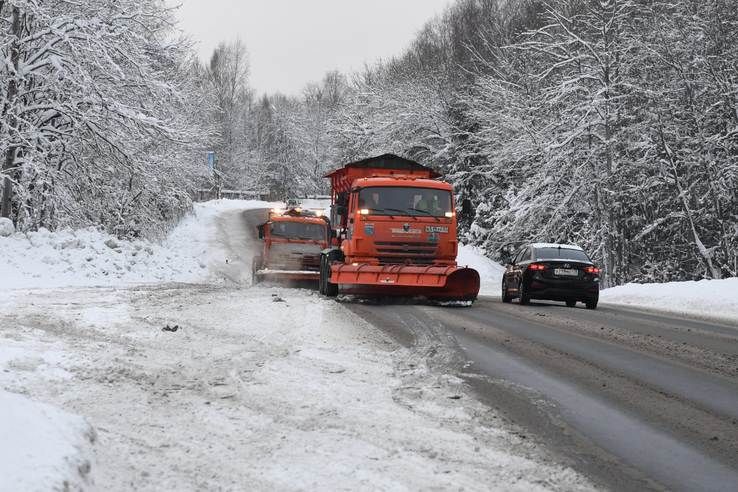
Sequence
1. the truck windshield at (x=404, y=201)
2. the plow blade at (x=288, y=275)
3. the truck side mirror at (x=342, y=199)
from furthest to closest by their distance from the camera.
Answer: the plow blade at (x=288, y=275), the truck side mirror at (x=342, y=199), the truck windshield at (x=404, y=201)

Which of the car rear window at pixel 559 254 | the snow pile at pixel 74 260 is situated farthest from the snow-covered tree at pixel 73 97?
the car rear window at pixel 559 254

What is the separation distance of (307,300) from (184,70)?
1095 inches

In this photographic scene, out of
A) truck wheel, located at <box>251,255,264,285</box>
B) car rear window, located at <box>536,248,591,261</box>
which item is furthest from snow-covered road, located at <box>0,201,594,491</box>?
truck wheel, located at <box>251,255,264,285</box>

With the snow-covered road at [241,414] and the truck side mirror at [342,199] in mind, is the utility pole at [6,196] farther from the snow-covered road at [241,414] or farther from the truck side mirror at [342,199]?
the snow-covered road at [241,414]

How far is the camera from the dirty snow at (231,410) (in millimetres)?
3631

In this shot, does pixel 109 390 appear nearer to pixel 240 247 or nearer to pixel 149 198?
pixel 149 198

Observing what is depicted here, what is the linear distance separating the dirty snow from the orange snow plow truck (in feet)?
13.1

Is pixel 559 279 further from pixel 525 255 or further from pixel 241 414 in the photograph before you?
pixel 241 414

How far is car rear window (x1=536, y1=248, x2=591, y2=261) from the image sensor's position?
1738cm

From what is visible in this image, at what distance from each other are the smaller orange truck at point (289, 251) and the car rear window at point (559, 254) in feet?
21.6

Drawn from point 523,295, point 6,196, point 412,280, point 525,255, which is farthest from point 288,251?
point 6,196

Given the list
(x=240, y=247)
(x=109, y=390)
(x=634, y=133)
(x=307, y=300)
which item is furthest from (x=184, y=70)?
(x=109, y=390)

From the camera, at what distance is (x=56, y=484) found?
303 centimetres

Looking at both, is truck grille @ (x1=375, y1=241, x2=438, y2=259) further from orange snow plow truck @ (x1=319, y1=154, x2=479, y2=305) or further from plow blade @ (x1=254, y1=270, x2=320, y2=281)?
plow blade @ (x1=254, y1=270, x2=320, y2=281)
